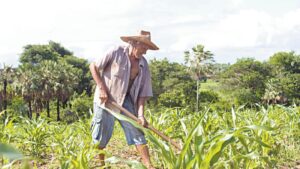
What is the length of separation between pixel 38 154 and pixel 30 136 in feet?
0.71

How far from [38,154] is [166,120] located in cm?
150

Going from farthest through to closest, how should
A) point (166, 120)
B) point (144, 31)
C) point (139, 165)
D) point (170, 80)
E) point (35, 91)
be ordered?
point (170, 80) < point (35, 91) < point (166, 120) < point (144, 31) < point (139, 165)

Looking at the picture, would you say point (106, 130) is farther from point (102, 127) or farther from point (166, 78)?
point (166, 78)

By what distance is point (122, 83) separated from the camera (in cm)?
394

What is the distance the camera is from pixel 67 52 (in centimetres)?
6650

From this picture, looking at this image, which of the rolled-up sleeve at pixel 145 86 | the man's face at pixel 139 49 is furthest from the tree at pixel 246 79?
the man's face at pixel 139 49

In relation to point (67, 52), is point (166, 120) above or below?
below

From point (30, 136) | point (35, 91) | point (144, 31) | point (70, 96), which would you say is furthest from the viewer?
point (70, 96)

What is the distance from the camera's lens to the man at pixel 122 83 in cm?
387

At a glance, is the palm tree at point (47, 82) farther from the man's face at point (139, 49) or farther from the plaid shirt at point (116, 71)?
the man's face at point (139, 49)

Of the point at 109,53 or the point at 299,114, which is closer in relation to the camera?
the point at 109,53

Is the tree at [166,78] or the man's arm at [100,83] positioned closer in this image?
the man's arm at [100,83]

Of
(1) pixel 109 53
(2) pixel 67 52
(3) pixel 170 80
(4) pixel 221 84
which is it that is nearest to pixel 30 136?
(1) pixel 109 53

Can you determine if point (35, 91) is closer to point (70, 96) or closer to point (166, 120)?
point (70, 96)
